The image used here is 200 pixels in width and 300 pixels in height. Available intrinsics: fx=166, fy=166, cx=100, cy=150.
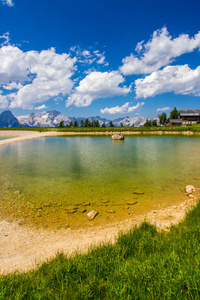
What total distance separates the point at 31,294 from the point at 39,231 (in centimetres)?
531

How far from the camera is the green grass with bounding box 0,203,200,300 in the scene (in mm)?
3891

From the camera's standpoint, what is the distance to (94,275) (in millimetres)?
4754

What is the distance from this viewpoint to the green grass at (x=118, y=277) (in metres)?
3.89

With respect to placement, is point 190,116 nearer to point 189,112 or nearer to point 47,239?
point 189,112

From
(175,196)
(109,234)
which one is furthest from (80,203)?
(175,196)

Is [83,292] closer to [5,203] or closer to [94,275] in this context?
[94,275]

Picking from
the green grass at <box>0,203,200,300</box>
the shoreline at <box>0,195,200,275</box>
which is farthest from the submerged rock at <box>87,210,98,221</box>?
the green grass at <box>0,203,200,300</box>

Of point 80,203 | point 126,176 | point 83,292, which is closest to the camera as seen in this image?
point 83,292

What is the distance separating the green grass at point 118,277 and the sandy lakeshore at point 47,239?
1.28 m

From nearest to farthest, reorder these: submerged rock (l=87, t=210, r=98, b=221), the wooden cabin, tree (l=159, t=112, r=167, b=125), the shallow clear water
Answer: submerged rock (l=87, t=210, r=98, b=221), the shallow clear water, the wooden cabin, tree (l=159, t=112, r=167, b=125)

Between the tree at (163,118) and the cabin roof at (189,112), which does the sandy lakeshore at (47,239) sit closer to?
the tree at (163,118)

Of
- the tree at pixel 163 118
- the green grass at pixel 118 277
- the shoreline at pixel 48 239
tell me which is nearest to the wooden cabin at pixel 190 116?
the tree at pixel 163 118

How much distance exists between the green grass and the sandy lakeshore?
4.18 ft

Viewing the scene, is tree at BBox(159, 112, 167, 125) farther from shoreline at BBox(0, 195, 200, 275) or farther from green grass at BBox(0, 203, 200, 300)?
green grass at BBox(0, 203, 200, 300)
